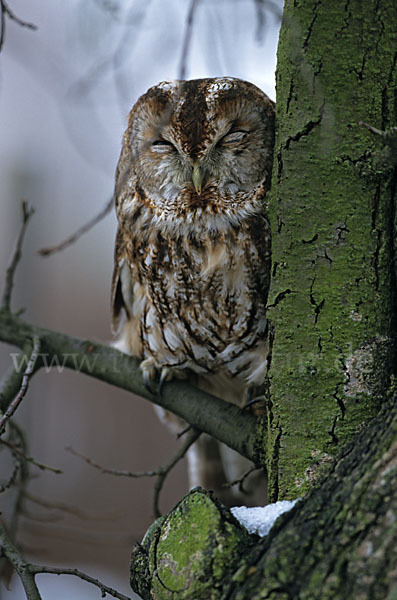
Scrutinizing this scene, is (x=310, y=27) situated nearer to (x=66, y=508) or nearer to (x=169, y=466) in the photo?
(x=169, y=466)

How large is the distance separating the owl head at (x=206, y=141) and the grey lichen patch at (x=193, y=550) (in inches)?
29.3

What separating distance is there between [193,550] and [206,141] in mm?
875

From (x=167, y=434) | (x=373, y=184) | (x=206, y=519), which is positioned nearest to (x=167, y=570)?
(x=206, y=519)

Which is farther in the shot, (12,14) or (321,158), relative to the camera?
(12,14)

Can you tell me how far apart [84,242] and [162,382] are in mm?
4208

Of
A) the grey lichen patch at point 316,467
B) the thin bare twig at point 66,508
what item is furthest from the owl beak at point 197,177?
the thin bare twig at point 66,508

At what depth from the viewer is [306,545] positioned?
0.69 metres

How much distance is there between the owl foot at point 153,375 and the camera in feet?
5.00

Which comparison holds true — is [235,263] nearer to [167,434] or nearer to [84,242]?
[167,434]

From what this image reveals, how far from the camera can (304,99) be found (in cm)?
100

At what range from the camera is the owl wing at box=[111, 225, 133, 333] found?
160cm

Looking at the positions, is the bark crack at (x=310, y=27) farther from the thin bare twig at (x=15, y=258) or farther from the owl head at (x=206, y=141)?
the thin bare twig at (x=15, y=258)

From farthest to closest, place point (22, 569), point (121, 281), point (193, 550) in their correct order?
Answer: 1. point (121, 281)
2. point (22, 569)
3. point (193, 550)

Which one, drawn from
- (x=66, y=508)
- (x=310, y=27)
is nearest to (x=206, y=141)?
(x=310, y=27)
